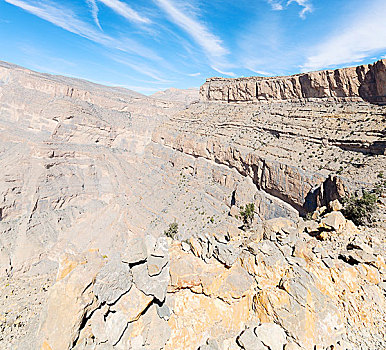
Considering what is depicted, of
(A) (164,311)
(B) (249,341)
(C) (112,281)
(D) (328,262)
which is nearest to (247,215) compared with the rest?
(D) (328,262)

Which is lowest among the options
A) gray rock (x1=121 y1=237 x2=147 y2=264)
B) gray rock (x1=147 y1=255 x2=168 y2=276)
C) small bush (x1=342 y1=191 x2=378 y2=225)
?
gray rock (x1=147 y1=255 x2=168 y2=276)

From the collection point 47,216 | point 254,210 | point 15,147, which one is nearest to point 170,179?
point 254,210

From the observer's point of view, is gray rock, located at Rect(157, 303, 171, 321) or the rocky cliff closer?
gray rock, located at Rect(157, 303, 171, 321)

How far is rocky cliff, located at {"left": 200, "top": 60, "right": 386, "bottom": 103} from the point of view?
24359 millimetres

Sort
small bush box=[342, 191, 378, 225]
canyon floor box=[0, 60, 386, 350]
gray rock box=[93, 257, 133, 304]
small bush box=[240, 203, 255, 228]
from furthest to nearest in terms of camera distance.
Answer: small bush box=[240, 203, 255, 228]
small bush box=[342, 191, 378, 225]
canyon floor box=[0, 60, 386, 350]
gray rock box=[93, 257, 133, 304]

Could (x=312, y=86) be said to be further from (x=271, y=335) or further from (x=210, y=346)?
(x=210, y=346)

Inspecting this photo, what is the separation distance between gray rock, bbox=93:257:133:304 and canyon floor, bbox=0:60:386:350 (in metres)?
0.04

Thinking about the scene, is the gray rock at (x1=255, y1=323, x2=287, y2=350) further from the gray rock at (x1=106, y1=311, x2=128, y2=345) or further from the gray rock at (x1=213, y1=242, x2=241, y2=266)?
the gray rock at (x1=106, y1=311, x2=128, y2=345)

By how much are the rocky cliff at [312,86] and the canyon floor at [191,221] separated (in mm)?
280

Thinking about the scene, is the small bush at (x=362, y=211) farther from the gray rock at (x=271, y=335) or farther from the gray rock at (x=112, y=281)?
the gray rock at (x=112, y=281)

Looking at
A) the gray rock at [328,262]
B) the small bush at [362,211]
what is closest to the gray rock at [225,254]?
the gray rock at [328,262]

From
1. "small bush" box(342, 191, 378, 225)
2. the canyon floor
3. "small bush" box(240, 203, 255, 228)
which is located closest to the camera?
the canyon floor

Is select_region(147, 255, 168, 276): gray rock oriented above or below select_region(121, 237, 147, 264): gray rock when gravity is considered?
below

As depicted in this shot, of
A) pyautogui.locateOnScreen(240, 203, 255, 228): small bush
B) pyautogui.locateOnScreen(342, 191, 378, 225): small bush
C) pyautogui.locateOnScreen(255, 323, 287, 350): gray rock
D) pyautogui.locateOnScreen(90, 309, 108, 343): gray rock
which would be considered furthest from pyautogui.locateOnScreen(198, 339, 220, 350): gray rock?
pyautogui.locateOnScreen(240, 203, 255, 228): small bush
